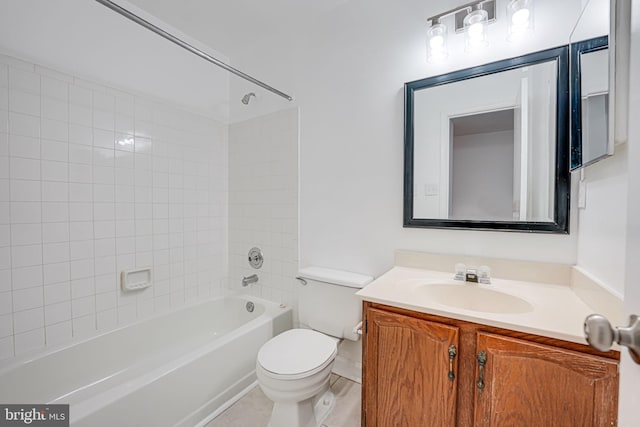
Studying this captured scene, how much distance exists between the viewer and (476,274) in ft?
4.20

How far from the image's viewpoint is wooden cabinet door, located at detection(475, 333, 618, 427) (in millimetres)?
760

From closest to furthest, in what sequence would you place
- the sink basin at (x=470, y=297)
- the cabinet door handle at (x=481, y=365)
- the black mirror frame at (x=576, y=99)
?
the cabinet door handle at (x=481, y=365), the black mirror frame at (x=576, y=99), the sink basin at (x=470, y=297)

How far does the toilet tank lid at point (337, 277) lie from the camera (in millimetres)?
1579

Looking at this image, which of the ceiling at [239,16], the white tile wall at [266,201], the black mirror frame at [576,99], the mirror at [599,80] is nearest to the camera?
the mirror at [599,80]

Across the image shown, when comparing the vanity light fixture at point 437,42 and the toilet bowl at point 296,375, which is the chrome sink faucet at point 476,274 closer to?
the toilet bowl at point 296,375

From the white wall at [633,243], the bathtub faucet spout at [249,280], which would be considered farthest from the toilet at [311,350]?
the white wall at [633,243]

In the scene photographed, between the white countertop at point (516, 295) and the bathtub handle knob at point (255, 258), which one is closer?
the white countertop at point (516, 295)

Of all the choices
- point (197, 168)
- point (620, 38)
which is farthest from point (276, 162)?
point (620, 38)

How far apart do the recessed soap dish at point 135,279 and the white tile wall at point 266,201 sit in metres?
0.70

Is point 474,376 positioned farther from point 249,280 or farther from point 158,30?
point 158,30

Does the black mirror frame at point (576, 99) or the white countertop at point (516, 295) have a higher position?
the black mirror frame at point (576, 99)

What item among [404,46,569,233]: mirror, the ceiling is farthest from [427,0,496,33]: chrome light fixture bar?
the ceiling

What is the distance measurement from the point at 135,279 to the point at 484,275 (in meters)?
2.18

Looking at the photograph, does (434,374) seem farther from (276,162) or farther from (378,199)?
(276,162)
